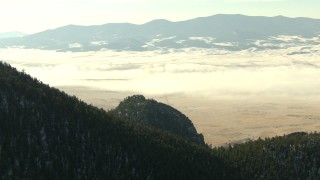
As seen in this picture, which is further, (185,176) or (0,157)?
(185,176)

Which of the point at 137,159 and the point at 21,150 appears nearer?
the point at 21,150

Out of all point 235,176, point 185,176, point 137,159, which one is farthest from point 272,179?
point 137,159

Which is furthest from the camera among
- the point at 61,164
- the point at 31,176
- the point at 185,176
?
the point at 185,176

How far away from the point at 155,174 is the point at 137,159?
947 centimetres

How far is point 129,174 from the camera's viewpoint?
189m

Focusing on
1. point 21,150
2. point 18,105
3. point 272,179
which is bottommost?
point 272,179

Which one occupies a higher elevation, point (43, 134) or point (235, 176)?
point (43, 134)

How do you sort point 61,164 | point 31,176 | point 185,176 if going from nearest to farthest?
point 31,176, point 61,164, point 185,176

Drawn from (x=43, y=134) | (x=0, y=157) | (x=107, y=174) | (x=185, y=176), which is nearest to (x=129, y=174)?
(x=107, y=174)

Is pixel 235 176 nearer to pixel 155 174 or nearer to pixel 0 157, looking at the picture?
pixel 155 174

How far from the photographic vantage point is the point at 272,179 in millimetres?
197125

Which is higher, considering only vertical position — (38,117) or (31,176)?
(38,117)

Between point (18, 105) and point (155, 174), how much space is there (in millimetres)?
57153

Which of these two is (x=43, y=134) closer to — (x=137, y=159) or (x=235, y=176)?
(x=137, y=159)
